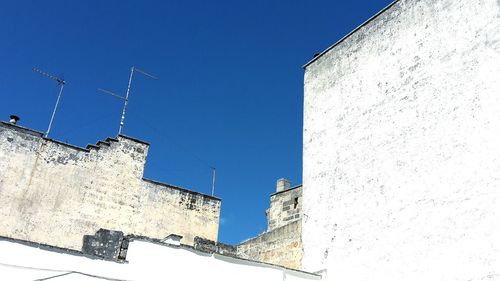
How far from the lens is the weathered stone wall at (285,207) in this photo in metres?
15.5

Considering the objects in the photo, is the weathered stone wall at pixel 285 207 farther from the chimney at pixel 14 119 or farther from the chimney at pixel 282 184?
the chimney at pixel 14 119

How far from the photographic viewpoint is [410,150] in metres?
10.2

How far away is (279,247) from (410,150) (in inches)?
192

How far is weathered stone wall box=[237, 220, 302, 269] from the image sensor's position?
1266 cm

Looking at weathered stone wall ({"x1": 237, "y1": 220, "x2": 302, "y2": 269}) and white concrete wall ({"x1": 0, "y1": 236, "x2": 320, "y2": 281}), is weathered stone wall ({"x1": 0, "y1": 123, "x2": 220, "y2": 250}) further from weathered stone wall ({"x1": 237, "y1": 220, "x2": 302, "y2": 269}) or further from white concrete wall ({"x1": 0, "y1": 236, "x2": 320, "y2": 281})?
white concrete wall ({"x1": 0, "y1": 236, "x2": 320, "y2": 281})

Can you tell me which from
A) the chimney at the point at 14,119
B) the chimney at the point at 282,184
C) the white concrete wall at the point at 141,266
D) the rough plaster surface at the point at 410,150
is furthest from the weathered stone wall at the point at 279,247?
the chimney at the point at 14,119

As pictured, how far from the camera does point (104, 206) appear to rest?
15359 millimetres

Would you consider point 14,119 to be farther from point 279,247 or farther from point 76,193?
point 279,247

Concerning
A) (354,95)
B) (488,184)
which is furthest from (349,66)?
(488,184)

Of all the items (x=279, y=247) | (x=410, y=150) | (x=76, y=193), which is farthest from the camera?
(x=76, y=193)

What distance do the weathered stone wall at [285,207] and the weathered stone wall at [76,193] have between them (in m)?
3.34

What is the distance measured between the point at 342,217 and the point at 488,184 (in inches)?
144

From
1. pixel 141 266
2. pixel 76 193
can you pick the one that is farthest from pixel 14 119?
pixel 141 266

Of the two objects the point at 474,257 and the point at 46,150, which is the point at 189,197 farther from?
the point at 474,257
